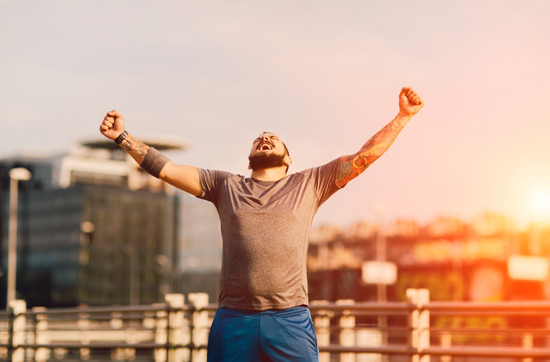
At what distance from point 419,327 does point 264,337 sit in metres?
3.86

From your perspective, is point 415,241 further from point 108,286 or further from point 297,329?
point 297,329

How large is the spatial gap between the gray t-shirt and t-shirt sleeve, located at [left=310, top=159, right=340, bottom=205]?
0.06m

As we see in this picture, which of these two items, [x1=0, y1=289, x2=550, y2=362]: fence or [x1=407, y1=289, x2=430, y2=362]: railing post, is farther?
[x1=407, y1=289, x2=430, y2=362]: railing post

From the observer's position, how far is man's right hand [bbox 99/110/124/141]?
5.02 meters

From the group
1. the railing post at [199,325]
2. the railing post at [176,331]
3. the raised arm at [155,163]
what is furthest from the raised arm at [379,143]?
the railing post at [176,331]

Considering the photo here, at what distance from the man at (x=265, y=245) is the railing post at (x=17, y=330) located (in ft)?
26.8

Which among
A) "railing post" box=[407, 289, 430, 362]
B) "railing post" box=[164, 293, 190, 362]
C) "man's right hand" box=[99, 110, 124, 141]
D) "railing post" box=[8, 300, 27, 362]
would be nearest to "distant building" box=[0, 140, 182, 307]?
"railing post" box=[8, 300, 27, 362]

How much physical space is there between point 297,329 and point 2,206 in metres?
116

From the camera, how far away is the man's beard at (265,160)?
4676 millimetres

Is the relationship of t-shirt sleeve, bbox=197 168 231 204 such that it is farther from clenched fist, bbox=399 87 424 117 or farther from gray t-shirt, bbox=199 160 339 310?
clenched fist, bbox=399 87 424 117

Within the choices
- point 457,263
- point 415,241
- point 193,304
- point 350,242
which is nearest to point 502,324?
point 457,263

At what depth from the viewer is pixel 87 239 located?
106125mm

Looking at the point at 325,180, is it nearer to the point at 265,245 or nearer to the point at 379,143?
the point at 379,143

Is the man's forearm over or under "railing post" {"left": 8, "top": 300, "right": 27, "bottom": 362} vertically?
over
